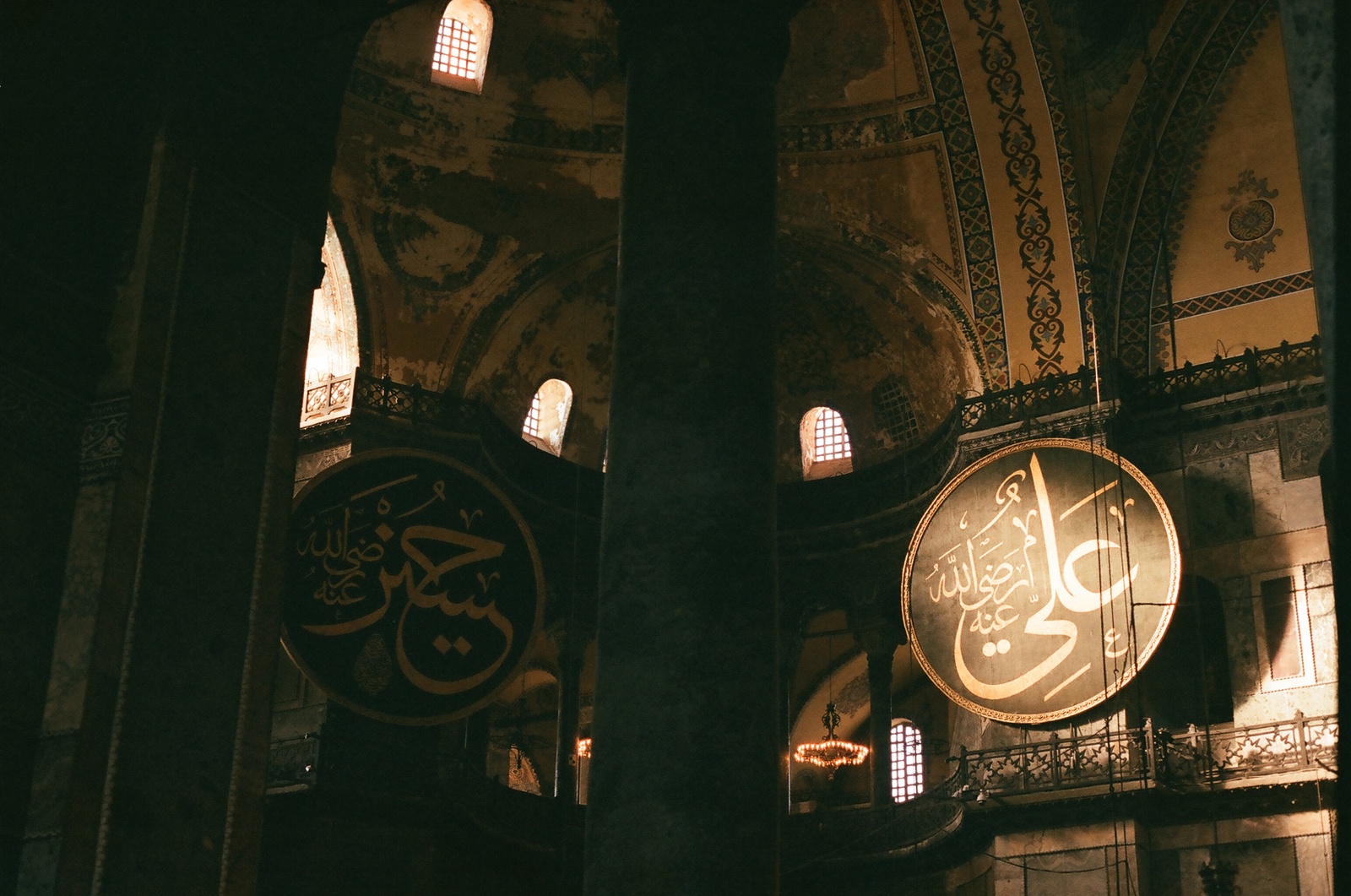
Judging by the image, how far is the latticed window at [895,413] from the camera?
15273mm

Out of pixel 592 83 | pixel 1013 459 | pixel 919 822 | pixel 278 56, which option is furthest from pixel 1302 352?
pixel 278 56

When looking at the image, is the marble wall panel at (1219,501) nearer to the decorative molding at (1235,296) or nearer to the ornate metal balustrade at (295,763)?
the decorative molding at (1235,296)

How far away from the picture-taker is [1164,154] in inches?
536

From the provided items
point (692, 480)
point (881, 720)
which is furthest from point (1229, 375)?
point (692, 480)

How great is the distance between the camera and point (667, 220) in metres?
4.91

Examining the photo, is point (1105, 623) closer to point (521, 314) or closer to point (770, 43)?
point (521, 314)

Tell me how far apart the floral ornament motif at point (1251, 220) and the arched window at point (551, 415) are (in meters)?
5.73

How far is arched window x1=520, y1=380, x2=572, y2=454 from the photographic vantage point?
15.5m

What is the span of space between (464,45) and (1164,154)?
5.71m

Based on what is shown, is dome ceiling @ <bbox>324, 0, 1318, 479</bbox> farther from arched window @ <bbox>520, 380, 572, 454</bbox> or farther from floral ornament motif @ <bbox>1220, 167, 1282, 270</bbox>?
floral ornament motif @ <bbox>1220, 167, 1282, 270</bbox>

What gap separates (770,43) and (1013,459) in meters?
7.99

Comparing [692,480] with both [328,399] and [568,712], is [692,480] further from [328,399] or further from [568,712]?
[568,712]

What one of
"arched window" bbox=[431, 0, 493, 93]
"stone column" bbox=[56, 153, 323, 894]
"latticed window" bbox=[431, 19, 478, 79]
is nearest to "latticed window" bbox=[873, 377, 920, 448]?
"arched window" bbox=[431, 0, 493, 93]

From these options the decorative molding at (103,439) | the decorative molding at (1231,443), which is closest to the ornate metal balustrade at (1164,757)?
the decorative molding at (1231,443)
